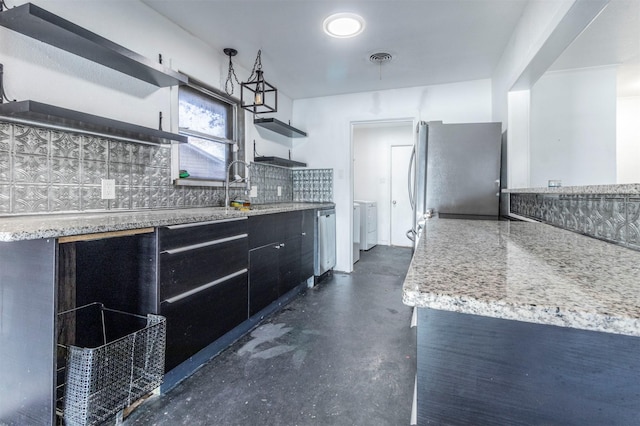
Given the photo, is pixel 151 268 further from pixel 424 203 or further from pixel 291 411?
pixel 424 203

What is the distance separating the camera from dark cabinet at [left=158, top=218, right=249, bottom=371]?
Answer: 1.56 m

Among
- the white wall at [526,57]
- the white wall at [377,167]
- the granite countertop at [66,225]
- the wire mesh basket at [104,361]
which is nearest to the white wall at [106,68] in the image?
the granite countertop at [66,225]

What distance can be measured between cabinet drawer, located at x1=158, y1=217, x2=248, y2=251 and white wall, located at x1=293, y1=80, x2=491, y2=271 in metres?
2.15

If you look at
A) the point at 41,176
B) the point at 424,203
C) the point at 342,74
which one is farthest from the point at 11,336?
the point at 342,74

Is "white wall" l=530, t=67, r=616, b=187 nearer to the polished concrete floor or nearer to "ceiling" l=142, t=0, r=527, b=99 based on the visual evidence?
"ceiling" l=142, t=0, r=527, b=99

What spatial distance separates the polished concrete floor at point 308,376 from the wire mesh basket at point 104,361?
178 millimetres

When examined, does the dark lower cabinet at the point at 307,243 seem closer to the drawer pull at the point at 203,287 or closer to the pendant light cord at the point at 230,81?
the drawer pull at the point at 203,287

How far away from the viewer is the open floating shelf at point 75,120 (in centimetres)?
134

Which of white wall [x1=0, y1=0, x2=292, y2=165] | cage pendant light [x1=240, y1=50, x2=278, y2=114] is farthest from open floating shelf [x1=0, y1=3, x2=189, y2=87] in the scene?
cage pendant light [x1=240, y1=50, x2=278, y2=114]

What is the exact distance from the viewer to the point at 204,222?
5.85 ft

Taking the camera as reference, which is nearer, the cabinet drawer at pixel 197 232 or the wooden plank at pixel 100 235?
the wooden plank at pixel 100 235

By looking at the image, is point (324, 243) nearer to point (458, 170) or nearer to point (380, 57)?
point (458, 170)

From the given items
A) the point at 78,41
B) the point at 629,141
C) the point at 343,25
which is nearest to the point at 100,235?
the point at 78,41

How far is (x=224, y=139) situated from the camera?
301 cm
